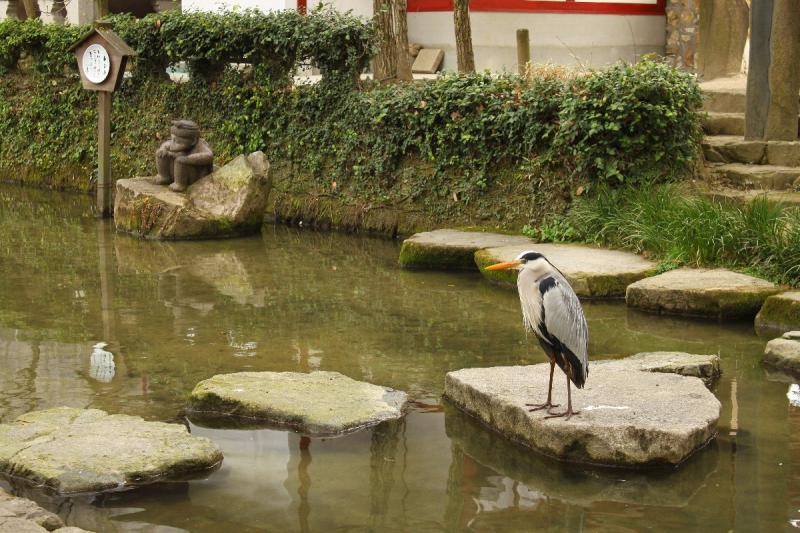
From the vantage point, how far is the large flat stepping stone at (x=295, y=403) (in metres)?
5.89

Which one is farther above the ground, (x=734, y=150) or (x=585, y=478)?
(x=734, y=150)

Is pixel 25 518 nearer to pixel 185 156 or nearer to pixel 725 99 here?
pixel 185 156

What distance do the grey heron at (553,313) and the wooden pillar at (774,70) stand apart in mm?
6263

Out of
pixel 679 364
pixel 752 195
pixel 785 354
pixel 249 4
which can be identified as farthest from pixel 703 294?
pixel 249 4

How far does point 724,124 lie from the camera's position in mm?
12094

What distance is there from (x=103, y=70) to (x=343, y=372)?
297 inches

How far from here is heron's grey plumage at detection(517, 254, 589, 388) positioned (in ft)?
17.8

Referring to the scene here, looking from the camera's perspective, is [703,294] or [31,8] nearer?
[703,294]

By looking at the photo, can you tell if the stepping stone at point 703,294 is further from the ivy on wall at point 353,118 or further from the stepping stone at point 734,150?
the stepping stone at point 734,150

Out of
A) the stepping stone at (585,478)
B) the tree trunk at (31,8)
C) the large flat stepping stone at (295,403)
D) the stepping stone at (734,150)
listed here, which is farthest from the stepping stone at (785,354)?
the tree trunk at (31,8)

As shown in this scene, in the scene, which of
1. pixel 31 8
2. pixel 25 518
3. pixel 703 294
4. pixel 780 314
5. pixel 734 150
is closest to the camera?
pixel 25 518

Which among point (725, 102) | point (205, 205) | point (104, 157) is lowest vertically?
point (205, 205)

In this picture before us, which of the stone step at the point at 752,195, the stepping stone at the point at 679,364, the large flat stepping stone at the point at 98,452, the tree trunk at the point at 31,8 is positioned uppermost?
the tree trunk at the point at 31,8

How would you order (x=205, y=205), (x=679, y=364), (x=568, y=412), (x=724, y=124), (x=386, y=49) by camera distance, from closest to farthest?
(x=568, y=412), (x=679, y=364), (x=205, y=205), (x=724, y=124), (x=386, y=49)
